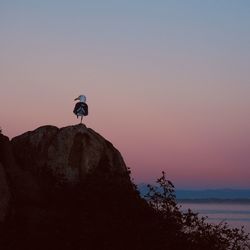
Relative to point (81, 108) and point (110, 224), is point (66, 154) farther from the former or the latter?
point (110, 224)

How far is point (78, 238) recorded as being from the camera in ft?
62.6

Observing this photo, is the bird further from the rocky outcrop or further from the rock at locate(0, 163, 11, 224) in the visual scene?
the rock at locate(0, 163, 11, 224)

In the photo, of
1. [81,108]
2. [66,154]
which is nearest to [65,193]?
[66,154]

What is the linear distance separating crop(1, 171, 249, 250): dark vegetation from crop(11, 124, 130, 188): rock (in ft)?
4.62

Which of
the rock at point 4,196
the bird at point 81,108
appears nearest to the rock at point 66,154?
the bird at point 81,108

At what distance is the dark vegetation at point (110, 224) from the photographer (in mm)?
19031

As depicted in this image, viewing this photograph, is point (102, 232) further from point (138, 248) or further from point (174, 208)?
point (174, 208)

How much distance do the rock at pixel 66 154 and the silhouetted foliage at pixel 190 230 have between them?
227 cm

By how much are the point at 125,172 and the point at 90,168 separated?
1.38 m

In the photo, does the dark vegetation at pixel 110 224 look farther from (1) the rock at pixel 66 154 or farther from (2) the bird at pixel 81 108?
(2) the bird at pixel 81 108

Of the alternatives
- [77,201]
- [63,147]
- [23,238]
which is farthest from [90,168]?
[23,238]

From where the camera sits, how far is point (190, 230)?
67.9 ft

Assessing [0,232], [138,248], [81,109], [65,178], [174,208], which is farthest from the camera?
[81,109]

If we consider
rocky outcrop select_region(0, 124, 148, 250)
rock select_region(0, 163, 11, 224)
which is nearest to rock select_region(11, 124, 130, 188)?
rocky outcrop select_region(0, 124, 148, 250)
